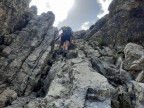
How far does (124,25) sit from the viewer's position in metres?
21.7

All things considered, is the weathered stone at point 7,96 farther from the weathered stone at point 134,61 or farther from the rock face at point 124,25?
the rock face at point 124,25

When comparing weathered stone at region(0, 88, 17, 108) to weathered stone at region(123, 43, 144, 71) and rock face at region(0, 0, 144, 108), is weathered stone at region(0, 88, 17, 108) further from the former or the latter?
weathered stone at region(123, 43, 144, 71)

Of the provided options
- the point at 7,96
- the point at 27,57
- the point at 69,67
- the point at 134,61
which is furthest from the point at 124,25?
the point at 7,96

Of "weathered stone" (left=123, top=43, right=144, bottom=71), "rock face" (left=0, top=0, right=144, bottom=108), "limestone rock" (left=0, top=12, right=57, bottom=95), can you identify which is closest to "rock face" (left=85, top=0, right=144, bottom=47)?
"rock face" (left=0, top=0, right=144, bottom=108)

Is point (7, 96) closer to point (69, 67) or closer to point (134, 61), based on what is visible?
point (69, 67)

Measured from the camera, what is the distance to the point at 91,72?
→ 1109 cm

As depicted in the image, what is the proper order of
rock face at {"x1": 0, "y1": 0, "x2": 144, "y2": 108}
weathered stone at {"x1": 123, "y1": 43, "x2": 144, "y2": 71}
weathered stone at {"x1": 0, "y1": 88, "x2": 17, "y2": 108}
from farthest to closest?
1. weathered stone at {"x1": 123, "y1": 43, "x2": 144, "y2": 71}
2. weathered stone at {"x1": 0, "y1": 88, "x2": 17, "y2": 108}
3. rock face at {"x1": 0, "y1": 0, "x2": 144, "y2": 108}

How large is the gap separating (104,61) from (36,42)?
10324mm

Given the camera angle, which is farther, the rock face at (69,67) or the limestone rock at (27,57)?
the limestone rock at (27,57)

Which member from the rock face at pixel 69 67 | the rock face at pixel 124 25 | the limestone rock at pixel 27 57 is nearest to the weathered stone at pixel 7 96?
the rock face at pixel 69 67

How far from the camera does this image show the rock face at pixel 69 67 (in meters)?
8.73

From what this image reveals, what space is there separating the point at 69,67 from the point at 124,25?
1482cm

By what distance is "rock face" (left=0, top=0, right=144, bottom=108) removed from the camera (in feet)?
28.6

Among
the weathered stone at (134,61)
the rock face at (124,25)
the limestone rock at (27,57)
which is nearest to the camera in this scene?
the weathered stone at (134,61)
